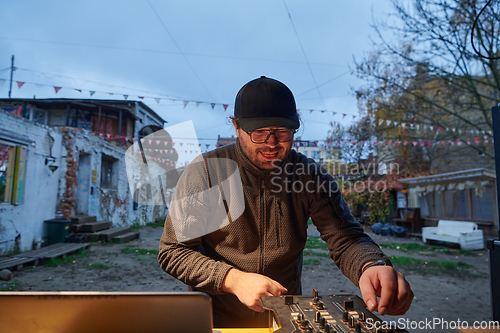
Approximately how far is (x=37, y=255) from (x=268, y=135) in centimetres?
604

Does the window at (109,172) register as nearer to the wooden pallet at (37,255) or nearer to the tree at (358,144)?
the wooden pallet at (37,255)

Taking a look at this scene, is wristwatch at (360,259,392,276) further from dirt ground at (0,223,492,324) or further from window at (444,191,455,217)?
window at (444,191,455,217)

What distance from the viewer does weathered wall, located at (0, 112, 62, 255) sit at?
5.74 metres

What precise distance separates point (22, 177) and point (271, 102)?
6774 mm

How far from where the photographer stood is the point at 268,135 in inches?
50.5

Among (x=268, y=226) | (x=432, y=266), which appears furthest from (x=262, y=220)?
(x=432, y=266)

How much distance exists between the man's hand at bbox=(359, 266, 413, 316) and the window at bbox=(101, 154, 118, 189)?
9.75 meters

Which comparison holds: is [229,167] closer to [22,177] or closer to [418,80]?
[22,177]

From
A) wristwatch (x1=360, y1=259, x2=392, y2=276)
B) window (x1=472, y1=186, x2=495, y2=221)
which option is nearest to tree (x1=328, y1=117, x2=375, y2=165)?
window (x1=472, y1=186, x2=495, y2=221)

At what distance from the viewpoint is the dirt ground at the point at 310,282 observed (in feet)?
12.3

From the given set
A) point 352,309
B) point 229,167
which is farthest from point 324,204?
point 352,309

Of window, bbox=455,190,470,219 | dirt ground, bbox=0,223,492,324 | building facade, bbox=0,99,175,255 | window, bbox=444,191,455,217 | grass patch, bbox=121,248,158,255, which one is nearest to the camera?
dirt ground, bbox=0,223,492,324

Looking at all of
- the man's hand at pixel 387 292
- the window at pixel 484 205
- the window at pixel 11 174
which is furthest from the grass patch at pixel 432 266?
the window at pixel 11 174

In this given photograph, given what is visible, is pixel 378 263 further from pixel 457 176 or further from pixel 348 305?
pixel 457 176
